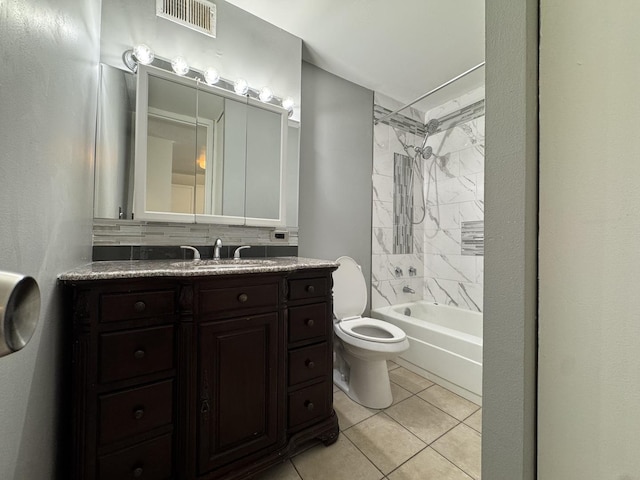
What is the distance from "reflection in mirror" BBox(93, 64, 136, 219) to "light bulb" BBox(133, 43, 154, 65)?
4.1 inches

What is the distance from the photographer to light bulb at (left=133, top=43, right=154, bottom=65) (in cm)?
137

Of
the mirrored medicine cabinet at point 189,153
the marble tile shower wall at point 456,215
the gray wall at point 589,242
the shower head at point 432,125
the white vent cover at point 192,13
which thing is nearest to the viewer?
the gray wall at point 589,242

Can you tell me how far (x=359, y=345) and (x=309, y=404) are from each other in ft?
1.54

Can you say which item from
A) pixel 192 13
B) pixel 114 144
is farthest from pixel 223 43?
pixel 114 144

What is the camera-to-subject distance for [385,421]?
1.55m

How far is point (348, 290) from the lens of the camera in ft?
6.70

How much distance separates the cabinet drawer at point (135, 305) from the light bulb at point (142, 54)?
128 centimetres

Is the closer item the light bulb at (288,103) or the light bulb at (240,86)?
the light bulb at (240,86)

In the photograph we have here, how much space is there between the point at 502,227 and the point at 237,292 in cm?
93

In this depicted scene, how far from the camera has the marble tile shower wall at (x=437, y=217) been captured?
2.43 metres

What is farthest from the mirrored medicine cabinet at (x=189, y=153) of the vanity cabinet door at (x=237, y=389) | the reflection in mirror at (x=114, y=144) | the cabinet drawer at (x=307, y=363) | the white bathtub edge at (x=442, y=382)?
the white bathtub edge at (x=442, y=382)

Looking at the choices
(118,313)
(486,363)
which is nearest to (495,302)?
(486,363)

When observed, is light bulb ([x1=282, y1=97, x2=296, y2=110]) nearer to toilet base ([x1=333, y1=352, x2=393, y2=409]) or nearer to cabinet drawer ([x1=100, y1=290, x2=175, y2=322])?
cabinet drawer ([x1=100, y1=290, x2=175, y2=322])

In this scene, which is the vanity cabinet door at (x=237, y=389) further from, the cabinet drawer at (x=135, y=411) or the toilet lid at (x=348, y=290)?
the toilet lid at (x=348, y=290)
